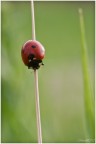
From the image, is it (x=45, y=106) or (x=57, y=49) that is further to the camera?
(x=57, y=49)

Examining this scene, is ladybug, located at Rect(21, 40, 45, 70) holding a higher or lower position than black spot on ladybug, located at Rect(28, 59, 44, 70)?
higher

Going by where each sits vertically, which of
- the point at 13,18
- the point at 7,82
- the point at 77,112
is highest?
the point at 13,18

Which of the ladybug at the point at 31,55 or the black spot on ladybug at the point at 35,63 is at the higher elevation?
the ladybug at the point at 31,55

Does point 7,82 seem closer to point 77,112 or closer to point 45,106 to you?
point 45,106

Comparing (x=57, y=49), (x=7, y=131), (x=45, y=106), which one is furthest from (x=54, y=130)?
(x=57, y=49)

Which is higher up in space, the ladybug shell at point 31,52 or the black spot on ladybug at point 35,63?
the ladybug shell at point 31,52

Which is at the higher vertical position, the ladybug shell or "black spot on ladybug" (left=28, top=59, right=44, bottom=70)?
the ladybug shell

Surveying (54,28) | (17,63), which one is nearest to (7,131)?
(17,63)

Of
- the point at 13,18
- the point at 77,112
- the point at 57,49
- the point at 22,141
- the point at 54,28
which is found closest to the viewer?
the point at 22,141

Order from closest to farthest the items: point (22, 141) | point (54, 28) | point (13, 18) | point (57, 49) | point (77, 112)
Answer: point (22, 141) → point (13, 18) → point (77, 112) → point (57, 49) → point (54, 28)

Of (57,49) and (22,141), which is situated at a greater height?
(57,49)
